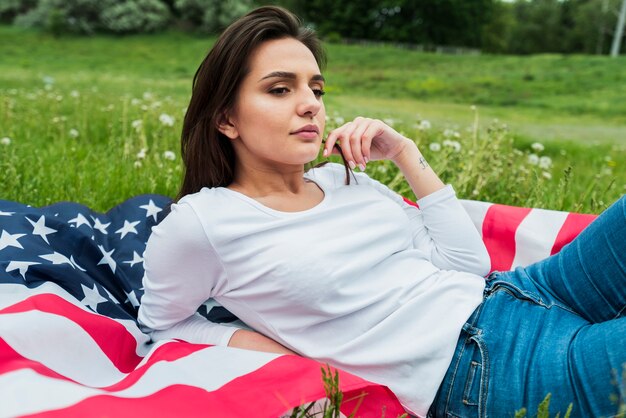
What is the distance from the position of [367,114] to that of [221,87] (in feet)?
19.3

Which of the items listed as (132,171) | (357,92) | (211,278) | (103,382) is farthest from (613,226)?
(357,92)

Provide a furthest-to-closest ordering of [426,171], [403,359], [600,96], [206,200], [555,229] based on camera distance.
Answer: [600,96] < [555,229] < [426,171] < [206,200] < [403,359]

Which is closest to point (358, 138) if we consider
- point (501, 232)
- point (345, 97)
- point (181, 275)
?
point (181, 275)

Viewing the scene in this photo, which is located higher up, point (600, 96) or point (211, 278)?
point (211, 278)

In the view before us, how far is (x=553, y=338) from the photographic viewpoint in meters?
1.84

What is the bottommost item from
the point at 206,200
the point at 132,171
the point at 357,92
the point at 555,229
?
the point at 357,92

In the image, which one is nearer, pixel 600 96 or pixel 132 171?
pixel 132 171

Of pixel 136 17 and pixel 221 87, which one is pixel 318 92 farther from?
pixel 136 17

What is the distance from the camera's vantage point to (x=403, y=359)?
1864 mm

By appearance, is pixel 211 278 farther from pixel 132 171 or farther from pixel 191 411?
pixel 132 171

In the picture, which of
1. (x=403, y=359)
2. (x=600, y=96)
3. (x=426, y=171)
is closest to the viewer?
(x=403, y=359)

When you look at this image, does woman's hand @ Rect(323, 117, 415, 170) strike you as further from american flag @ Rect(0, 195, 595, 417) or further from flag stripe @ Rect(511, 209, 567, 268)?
flag stripe @ Rect(511, 209, 567, 268)

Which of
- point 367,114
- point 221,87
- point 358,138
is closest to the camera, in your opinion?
point 221,87

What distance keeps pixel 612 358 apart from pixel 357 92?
13.2 m
